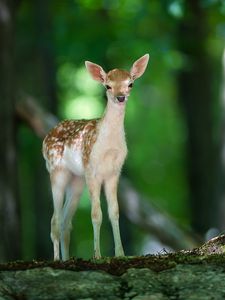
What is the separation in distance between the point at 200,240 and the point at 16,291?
7.27 m

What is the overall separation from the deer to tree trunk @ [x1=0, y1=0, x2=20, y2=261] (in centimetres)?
452

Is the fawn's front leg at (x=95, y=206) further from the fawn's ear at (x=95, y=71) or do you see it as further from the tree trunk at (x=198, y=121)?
the tree trunk at (x=198, y=121)

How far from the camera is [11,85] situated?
489 inches

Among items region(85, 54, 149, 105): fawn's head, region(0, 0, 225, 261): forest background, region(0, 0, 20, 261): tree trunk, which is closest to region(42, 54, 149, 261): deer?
region(85, 54, 149, 105): fawn's head

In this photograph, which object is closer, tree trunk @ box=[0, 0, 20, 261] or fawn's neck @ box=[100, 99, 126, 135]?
fawn's neck @ box=[100, 99, 126, 135]

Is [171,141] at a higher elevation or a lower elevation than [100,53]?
higher

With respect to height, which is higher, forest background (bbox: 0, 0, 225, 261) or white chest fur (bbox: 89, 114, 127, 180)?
forest background (bbox: 0, 0, 225, 261)

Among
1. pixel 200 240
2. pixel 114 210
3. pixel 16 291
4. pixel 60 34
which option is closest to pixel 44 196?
pixel 60 34

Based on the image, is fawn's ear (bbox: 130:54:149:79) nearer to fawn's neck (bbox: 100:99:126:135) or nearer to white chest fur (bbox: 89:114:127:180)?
fawn's neck (bbox: 100:99:126:135)

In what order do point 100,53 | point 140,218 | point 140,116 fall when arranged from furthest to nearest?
point 140,116
point 100,53
point 140,218

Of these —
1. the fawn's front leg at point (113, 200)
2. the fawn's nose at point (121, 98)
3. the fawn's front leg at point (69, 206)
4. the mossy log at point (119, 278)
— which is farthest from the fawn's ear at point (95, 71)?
the mossy log at point (119, 278)

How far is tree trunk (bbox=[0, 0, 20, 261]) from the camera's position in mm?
12227

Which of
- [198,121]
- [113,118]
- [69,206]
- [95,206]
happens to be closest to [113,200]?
[95,206]

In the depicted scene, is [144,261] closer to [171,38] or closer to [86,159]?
[86,159]
